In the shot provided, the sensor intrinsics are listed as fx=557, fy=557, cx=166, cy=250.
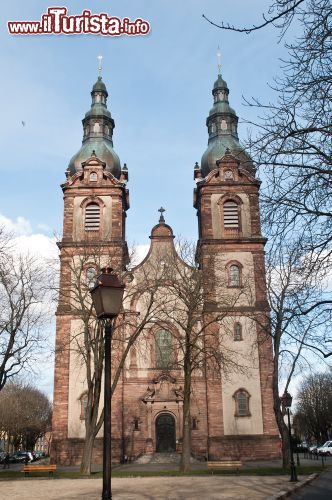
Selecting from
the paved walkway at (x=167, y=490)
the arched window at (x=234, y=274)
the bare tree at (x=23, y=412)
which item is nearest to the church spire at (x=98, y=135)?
the arched window at (x=234, y=274)

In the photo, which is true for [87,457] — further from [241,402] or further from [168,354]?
[241,402]

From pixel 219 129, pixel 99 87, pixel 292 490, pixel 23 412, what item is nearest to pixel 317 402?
pixel 23 412

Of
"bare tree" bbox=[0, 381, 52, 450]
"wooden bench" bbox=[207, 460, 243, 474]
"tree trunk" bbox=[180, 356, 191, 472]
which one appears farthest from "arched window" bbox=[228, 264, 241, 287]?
"bare tree" bbox=[0, 381, 52, 450]

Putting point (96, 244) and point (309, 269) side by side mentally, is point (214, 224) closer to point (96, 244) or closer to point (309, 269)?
point (96, 244)

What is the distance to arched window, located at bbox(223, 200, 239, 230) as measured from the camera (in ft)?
132

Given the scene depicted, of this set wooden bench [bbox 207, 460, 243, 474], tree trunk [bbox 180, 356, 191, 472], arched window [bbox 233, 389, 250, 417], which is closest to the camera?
tree trunk [bbox 180, 356, 191, 472]

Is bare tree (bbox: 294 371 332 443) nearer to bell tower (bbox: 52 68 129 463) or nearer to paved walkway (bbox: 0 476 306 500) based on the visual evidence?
bell tower (bbox: 52 68 129 463)

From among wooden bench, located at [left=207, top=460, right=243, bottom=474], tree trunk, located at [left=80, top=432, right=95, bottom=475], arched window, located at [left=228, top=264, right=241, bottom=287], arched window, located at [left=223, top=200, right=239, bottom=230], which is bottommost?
wooden bench, located at [left=207, top=460, right=243, bottom=474]

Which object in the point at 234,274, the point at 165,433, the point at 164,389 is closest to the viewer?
the point at 165,433

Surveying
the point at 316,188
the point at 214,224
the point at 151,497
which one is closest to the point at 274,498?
the point at 151,497

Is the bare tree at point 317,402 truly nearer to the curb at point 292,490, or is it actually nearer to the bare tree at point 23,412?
the bare tree at point 23,412

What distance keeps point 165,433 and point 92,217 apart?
15.8 meters

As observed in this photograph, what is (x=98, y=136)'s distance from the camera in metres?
44.9

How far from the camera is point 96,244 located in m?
36.8
